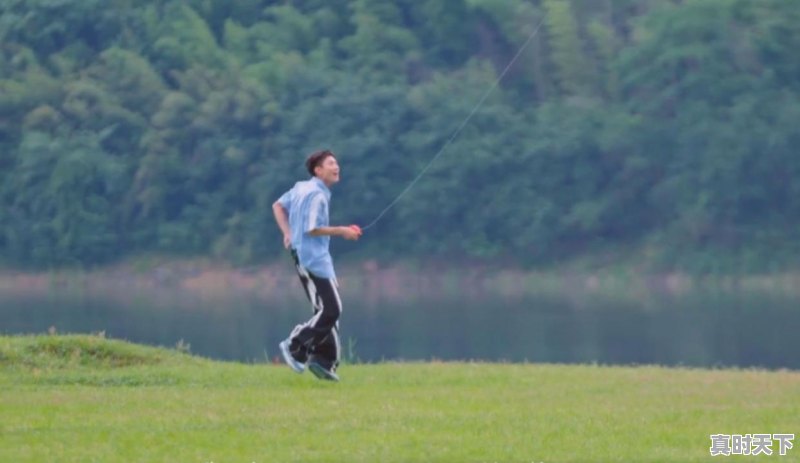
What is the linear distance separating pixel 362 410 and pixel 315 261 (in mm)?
1626

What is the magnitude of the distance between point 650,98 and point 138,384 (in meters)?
35.5

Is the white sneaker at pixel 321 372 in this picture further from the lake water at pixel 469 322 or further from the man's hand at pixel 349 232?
the lake water at pixel 469 322

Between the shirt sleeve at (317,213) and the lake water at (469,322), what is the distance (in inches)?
353

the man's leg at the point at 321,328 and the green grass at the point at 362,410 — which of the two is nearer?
the green grass at the point at 362,410

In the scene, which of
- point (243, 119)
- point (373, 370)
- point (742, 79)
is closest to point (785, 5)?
point (742, 79)

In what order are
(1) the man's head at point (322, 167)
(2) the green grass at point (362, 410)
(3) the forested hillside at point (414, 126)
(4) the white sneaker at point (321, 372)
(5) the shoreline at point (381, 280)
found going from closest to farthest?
1. (2) the green grass at point (362, 410)
2. (4) the white sneaker at point (321, 372)
3. (1) the man's head at point (322, 167)
4. (5) the shoreline at point (381, 280)
5. (3) the forested hillside at point (414, 126)

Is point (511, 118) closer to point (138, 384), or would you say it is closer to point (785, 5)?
point (785, 5)

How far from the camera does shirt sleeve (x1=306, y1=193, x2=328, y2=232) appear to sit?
10656 mm

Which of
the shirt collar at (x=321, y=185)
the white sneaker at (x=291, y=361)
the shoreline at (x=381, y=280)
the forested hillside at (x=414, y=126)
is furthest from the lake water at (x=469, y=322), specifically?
the shirt collar at (x=321, y=185)

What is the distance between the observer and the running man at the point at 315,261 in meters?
10.7

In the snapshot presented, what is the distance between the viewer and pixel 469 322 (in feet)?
102

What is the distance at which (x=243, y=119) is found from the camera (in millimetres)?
47312

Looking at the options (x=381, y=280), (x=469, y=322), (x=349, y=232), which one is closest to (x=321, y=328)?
(x=349, y=232)

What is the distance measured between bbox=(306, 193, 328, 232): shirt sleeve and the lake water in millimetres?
8958
